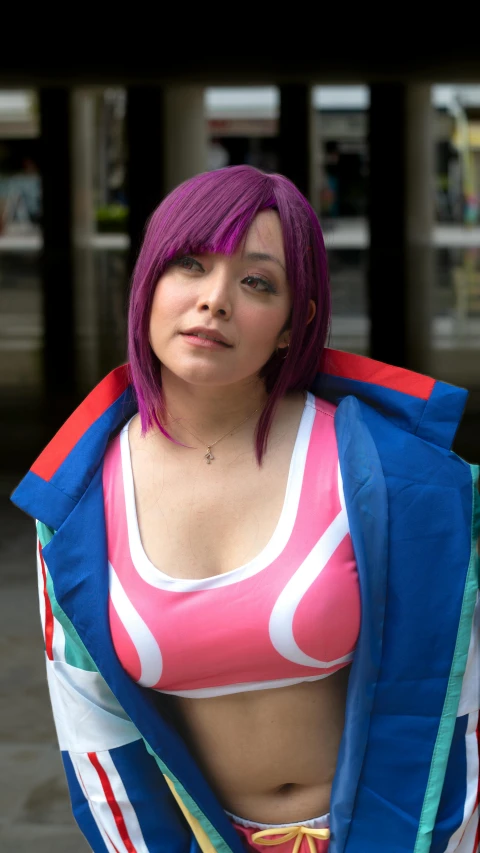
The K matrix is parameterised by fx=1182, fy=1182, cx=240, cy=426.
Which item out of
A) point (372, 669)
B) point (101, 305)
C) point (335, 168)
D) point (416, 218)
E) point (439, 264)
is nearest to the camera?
point (372, 669)

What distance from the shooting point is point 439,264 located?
2106cm

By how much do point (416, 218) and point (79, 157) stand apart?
8.11m

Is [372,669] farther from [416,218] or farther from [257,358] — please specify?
[416,218]

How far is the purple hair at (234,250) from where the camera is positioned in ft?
5.08

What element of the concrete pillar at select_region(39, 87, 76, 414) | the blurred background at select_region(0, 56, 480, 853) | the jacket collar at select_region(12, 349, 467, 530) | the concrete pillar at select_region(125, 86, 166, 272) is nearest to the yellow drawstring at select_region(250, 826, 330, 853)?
the jacket collar at select_region(12, 349, 467, 530)

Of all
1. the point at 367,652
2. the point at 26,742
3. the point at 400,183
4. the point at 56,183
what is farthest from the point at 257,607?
the point at 56,183

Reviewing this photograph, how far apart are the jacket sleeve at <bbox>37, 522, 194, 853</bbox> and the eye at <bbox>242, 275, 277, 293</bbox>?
0.45 meters

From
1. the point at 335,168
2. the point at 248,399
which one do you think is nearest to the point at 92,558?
the point at 248,399

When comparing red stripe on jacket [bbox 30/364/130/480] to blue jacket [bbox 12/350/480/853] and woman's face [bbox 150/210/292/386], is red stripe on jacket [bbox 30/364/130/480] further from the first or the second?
woman's face [bbox 150/210/292/386]

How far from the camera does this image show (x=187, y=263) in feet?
5.19

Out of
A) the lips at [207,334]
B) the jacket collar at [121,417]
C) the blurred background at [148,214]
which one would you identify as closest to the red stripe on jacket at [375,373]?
the jacket collar at [121,417]

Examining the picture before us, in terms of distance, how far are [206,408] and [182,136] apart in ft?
81.0

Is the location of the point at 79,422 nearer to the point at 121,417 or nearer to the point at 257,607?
the point at 121,417

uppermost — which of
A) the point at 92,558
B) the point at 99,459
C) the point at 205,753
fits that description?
the point at 99,459
